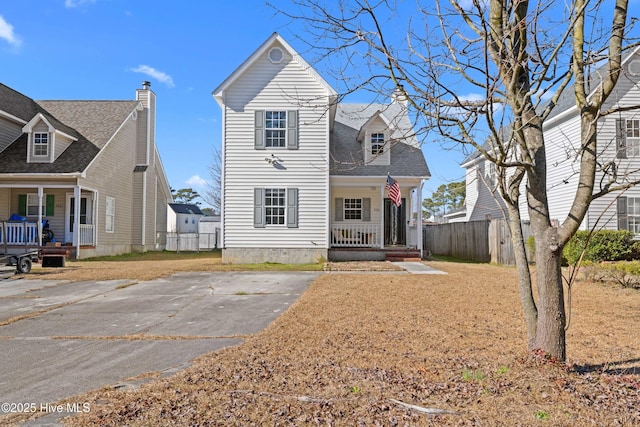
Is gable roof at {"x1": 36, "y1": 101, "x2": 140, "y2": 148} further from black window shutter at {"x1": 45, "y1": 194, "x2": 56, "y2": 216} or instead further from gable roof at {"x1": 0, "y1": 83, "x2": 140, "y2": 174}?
black window shutter at {"x1": 45, "y1": 194, "x2": 56, "y2": 216}

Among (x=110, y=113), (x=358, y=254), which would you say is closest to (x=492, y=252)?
(x=358, y=254)

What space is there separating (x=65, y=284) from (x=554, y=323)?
1178 cm

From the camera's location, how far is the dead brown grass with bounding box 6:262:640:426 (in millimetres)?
3469

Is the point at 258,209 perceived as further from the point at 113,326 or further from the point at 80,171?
→ the point at 113,326

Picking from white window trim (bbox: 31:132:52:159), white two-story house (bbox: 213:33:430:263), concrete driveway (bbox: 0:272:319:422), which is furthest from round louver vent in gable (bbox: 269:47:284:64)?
white window trim (bbox: 31:132:52:159)

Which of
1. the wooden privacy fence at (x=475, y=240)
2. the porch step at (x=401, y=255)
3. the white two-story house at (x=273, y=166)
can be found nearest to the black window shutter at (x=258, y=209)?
the white two-story house at (x=273, y=166)

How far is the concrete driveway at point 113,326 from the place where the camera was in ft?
15.8

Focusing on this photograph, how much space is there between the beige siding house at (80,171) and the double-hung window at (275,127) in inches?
320

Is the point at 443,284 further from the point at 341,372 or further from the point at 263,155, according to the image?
the point at 263,155

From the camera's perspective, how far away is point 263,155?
17.9 meters

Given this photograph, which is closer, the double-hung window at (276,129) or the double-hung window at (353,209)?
the double-hung window at (276,129)

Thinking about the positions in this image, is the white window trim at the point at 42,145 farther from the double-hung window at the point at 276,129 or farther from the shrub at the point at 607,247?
the shrub at the point at 607,247

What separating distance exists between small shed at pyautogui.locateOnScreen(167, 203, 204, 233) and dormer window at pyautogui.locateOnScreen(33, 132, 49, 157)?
81.2 feet

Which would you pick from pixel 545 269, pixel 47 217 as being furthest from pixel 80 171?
pixel 545 269
